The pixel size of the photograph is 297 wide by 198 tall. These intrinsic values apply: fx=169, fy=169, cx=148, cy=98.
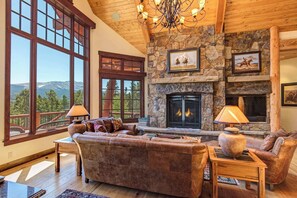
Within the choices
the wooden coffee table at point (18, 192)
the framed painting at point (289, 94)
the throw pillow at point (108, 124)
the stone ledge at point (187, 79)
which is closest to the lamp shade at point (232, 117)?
the wooden coffee table at point (18, 192)

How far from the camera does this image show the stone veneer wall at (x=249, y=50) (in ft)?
16.4

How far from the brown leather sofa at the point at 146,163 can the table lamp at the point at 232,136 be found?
0.99 feet

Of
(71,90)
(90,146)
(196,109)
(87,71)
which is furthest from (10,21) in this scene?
(196,109)

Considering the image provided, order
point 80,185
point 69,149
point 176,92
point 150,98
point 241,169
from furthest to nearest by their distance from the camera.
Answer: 1. point 150,98
2. point 176,92
3. point 69,149
4. point 80,185
5. point 241,169

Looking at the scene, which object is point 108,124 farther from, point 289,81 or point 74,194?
point 289,81

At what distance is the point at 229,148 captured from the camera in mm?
2223

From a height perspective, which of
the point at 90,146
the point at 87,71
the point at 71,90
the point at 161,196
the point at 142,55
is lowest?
the point at 161,196

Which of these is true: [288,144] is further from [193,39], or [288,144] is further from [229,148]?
[193,39]

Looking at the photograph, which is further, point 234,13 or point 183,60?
point 183,60

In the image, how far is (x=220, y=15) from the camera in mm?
4754

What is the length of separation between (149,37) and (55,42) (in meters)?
2.94

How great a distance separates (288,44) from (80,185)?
6199 mm

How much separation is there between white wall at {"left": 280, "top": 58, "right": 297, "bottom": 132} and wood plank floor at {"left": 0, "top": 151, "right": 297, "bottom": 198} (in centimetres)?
351

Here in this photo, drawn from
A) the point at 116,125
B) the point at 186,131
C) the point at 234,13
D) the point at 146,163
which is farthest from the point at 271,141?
the point at 234,13
